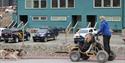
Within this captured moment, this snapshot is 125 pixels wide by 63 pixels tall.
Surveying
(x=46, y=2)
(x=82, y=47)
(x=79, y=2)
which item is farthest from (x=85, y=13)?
(x=82, y=47)

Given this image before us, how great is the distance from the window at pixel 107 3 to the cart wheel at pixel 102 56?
1813 inches

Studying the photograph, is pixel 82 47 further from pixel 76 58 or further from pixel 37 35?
pixel 37 35

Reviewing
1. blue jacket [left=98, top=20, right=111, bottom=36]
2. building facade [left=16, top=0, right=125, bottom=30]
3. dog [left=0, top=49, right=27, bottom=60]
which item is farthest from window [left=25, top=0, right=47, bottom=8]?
blue jacket [left=98, top=20, right=111, bottom=36]

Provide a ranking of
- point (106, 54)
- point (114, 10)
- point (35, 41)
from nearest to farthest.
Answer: point (106, 54) → point (35, 41) → point (114, 10)

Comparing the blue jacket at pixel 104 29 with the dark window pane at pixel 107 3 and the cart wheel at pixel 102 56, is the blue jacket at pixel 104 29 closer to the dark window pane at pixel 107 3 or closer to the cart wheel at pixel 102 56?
the cart wheel at pixel 102 56

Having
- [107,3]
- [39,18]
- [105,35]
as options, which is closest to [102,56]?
[105,35]

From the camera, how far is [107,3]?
63.9 metres

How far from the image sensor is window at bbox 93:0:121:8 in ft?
208

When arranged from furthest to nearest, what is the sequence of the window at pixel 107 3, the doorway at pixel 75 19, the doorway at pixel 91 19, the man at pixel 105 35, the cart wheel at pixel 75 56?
1. the doorway at pixel 75 19
2. the doorway at pixel 91 19
3. the window at pixel 107 3
4. the cart wheel at pixel 75 56
5. the man at pixel 105 35

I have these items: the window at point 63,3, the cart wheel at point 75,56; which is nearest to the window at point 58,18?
the window at point 63,3

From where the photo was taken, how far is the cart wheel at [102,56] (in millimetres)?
17797

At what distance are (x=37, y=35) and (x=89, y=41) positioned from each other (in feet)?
98.7

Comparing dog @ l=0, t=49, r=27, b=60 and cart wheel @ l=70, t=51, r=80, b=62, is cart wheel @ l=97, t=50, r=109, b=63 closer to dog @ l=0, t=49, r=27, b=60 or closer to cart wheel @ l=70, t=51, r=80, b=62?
cart wheel @ l=70, t=51, r=80, b=62

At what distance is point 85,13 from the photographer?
210ft
